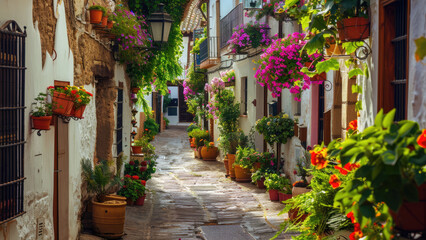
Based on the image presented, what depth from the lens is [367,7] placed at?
4.94 metres

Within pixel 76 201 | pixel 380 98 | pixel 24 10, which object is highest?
pixel 24 10

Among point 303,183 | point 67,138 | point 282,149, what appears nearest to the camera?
point 67,138

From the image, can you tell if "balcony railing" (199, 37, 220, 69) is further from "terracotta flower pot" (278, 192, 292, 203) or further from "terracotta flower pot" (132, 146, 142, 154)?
"terracotta flower pot" (278, 192, 292, 203)

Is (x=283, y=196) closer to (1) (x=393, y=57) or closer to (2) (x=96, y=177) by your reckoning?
(2) (x=96, y=177)

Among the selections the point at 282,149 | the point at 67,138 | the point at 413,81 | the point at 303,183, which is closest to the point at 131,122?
the point at 282,149

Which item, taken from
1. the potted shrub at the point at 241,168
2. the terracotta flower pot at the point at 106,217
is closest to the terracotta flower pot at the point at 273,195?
the potted shrub at the point at 241,168

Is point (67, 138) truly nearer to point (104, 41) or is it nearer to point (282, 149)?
point (104, 41)

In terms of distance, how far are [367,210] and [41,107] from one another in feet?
11.0

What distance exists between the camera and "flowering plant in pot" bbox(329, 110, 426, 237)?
100.0 inches

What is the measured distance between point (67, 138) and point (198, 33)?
18060 mm

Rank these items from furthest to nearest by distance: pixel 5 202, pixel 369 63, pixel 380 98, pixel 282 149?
1. pixel 282 149
2. pixel 369 63
3. pixel 380 98
4. pixel 5 202

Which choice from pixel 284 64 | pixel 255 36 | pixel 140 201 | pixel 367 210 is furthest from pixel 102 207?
pixel 255 36

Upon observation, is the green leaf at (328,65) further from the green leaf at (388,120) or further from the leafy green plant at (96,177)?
the leafy green plant at (96,177)

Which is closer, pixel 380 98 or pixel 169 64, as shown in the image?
pixel 380 98
